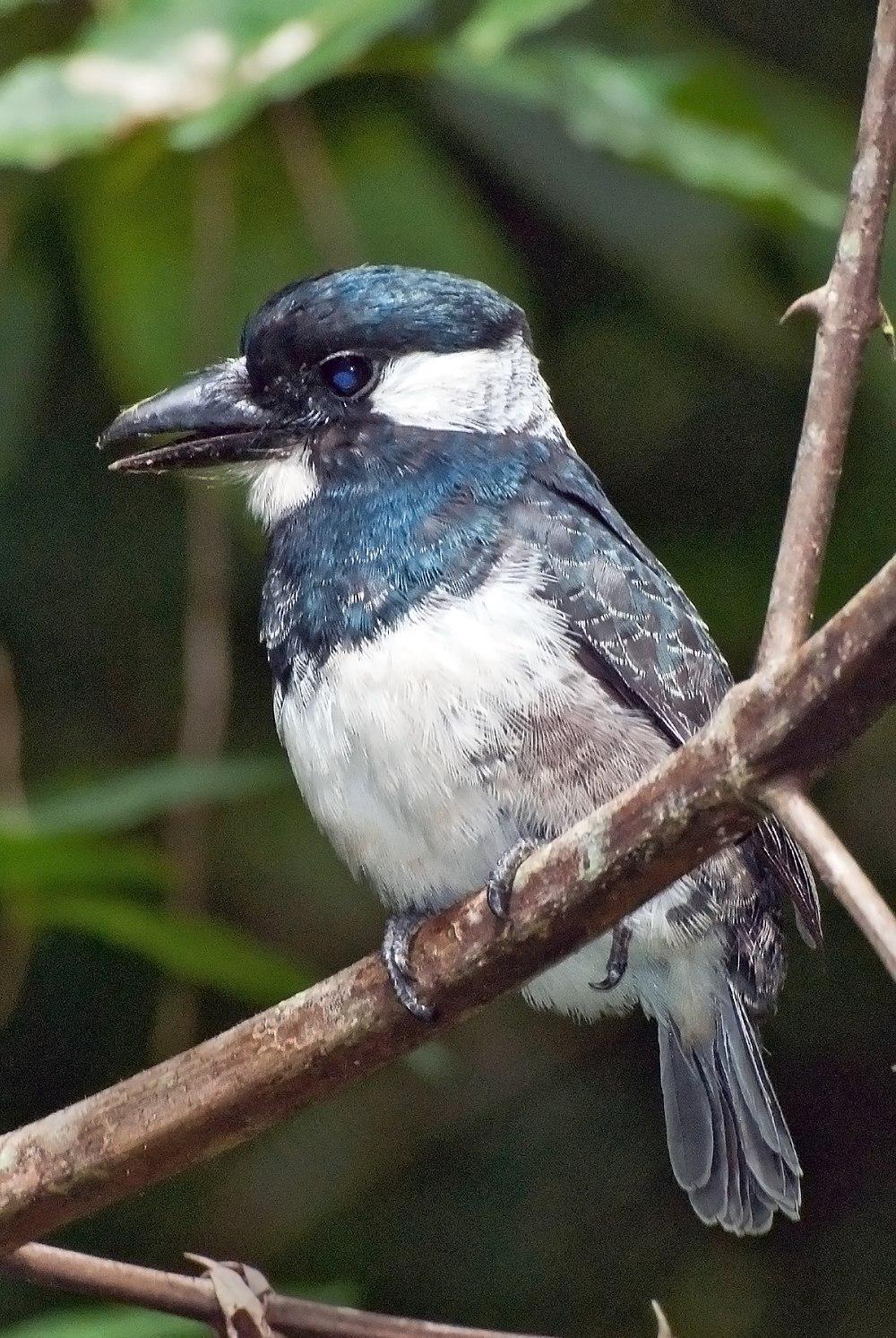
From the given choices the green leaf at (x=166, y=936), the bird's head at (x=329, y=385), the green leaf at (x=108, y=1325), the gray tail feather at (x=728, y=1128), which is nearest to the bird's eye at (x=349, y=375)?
the bird's head at (x=329, y=385)

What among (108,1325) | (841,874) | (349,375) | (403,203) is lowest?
(108,1325)

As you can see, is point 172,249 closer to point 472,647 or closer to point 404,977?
point 472,647

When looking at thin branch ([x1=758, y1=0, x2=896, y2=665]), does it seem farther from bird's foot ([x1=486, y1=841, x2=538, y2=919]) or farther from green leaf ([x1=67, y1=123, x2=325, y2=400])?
green leaf ([x1=67, y1=123, x2=325, y2=400])

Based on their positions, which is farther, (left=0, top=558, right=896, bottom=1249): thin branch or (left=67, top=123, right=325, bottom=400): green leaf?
(left=67, top=123, right=325, bottom=400): green leaf

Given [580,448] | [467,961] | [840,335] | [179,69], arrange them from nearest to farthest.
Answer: [840,335] < [467,961] < [179,69] < [580,448]

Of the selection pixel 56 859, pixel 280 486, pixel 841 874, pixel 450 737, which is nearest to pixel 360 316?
pixel 280 486

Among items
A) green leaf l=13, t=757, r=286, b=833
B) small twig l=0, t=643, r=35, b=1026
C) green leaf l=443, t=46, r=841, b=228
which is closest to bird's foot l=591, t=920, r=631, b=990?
green leaf l=13, t=757, r=286, b=833
